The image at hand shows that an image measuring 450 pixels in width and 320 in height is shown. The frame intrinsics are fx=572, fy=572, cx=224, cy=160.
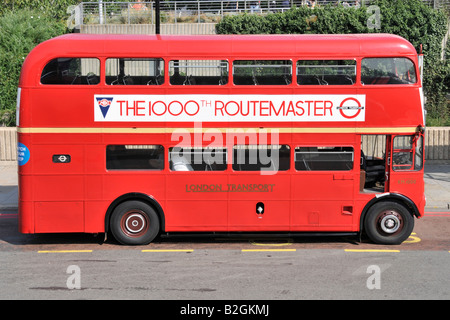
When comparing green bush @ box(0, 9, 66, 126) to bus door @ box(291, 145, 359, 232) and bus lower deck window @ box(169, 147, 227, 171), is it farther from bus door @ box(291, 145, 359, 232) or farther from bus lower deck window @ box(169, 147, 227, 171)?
bus door @ box(291, 145, 359, 232)

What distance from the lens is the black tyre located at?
35.5 feet

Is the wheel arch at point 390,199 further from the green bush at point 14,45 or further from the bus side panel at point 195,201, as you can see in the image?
the green bush at point 14,45

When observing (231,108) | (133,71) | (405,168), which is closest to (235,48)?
(231,108)

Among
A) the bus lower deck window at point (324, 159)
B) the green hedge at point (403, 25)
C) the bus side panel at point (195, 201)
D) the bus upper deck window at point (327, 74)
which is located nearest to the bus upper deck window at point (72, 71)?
the bus side panel at point (195, 201)

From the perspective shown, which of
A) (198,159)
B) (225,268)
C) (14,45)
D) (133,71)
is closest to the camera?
(225,268)

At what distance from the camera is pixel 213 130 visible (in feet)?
34.5

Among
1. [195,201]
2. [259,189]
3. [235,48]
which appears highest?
[235,48]

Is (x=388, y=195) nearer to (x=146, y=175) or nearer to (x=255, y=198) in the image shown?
(x=255, y=198)

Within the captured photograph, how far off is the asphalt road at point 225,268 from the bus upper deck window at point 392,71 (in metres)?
3.13

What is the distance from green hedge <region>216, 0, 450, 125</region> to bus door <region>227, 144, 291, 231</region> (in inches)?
474

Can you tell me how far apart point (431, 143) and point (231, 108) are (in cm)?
1053

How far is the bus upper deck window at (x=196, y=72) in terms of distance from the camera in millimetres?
10461

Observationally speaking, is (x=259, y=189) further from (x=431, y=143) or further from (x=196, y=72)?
(x=431, y=143)

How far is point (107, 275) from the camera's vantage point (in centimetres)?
919
